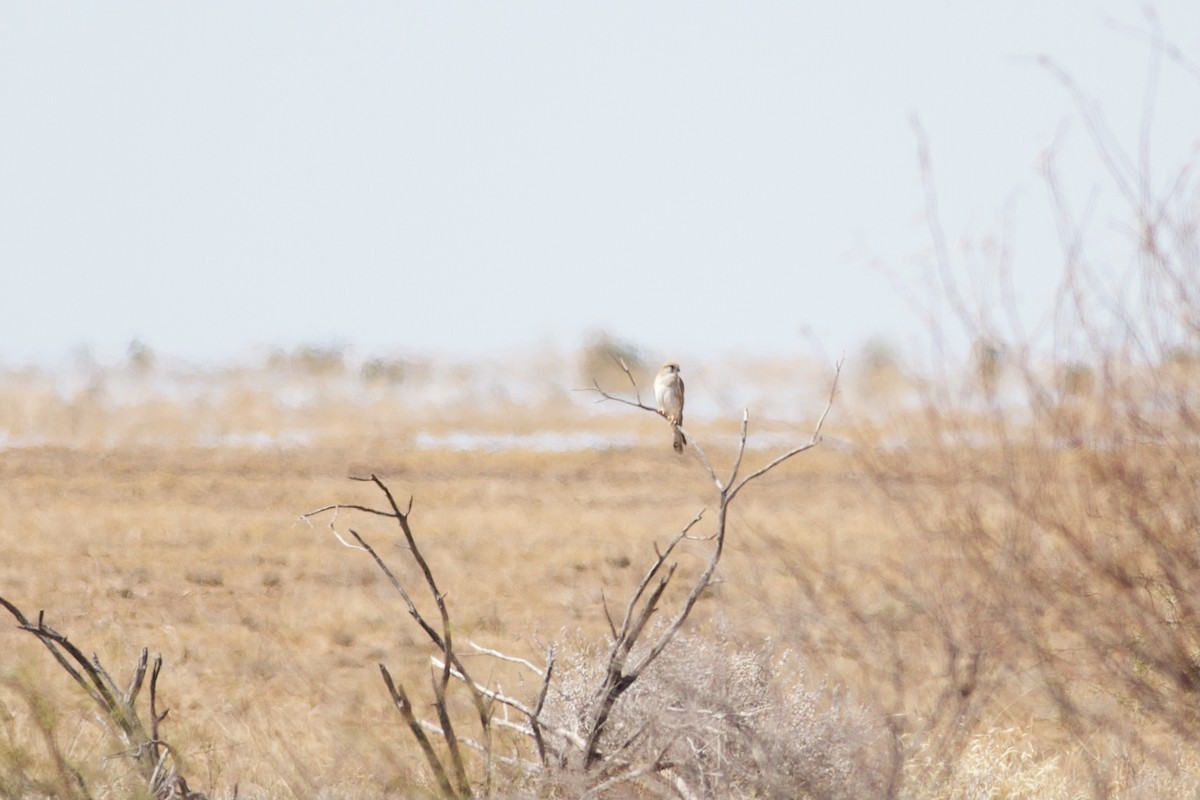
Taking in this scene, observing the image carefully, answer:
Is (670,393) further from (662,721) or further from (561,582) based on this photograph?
(561,582)

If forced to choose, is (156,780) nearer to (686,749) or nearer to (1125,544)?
(686,749)

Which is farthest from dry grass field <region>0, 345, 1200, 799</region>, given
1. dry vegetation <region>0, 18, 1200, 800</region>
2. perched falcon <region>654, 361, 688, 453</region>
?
perched falcon <region>654, 361, 688, 453</region>

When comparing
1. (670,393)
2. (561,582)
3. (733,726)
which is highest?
(670,393)

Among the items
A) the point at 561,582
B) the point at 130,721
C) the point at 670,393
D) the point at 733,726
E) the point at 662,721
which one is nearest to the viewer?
the point at 130,721

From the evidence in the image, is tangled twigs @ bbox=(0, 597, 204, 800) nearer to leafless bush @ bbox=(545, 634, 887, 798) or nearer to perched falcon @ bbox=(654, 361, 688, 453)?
leafless bush @ bbox=(545, 634, 887, 798)

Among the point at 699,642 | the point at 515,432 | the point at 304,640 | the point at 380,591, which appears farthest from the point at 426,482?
the point at 699,642

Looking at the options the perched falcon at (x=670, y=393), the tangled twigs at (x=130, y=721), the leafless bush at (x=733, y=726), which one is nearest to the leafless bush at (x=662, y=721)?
the leafless bush at (x=733, y=726)

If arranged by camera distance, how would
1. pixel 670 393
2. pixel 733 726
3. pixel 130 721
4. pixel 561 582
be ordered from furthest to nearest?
1. pixel 561 582
2. pixel 670 393
3. pixel 733 726
4. pixel 130 721

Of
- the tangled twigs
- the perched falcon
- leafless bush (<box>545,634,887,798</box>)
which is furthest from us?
the perched falcon

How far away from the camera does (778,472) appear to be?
2397cm

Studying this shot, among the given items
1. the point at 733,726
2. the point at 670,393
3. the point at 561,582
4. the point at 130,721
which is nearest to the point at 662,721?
the point at 733,726

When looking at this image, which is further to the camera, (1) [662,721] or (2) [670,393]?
(2) [670,393]

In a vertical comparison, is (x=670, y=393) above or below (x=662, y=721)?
above

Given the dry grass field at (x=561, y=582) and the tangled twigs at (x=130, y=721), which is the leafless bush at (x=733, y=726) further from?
the tangled twigs at (x=130, y=721)
